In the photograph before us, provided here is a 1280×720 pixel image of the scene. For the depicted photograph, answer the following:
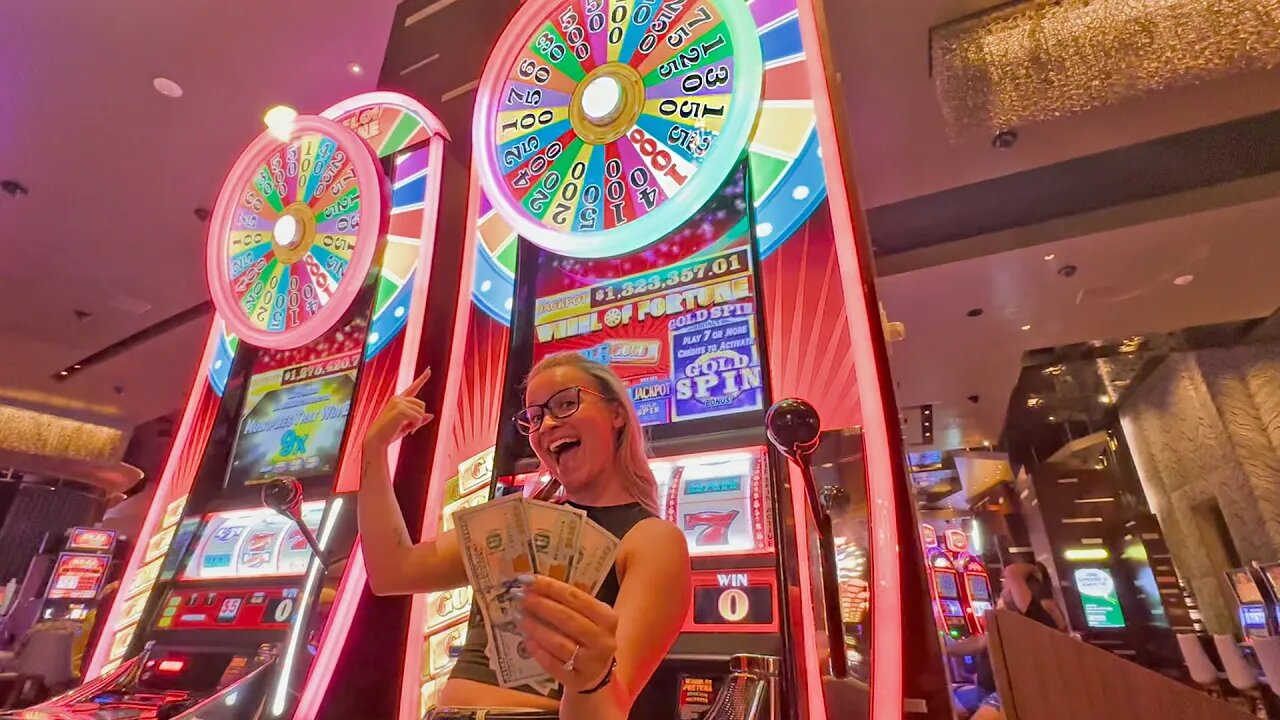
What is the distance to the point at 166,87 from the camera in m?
4.63

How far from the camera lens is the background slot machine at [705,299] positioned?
4.47 feet

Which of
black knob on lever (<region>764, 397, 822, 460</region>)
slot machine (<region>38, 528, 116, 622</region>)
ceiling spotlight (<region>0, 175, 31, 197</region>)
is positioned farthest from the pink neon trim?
slot machine (<region>38, 528, 116, 622</region>)

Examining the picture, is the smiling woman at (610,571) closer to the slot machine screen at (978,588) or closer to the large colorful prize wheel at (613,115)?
the large colorful prize wheel at (613,115)

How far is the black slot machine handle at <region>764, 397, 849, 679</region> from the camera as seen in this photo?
1.27 meters

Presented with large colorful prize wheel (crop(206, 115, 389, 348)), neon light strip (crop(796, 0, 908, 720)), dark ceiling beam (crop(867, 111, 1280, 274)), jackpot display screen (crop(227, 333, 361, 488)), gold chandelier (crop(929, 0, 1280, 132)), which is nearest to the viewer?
neon light strip (crop(796, 0, 908, 720))

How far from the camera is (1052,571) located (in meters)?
12.4

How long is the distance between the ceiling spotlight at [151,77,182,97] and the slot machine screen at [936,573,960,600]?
881 centimetres

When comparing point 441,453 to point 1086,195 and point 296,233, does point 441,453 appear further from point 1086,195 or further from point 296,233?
point 1086,195

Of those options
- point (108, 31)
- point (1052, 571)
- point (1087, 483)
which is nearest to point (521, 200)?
point (108, 31)

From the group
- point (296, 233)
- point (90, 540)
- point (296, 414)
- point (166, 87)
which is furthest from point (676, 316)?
point (90, 540)

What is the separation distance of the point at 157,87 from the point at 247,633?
4.24m

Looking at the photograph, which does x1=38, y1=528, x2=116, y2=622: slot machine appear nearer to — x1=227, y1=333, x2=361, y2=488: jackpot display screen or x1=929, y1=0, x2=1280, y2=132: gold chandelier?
x1=227, y1=333, x2=361, y2=488: jackpot display screen

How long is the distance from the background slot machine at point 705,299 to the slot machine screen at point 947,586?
7670 millimetres

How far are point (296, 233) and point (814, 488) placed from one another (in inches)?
96.5
